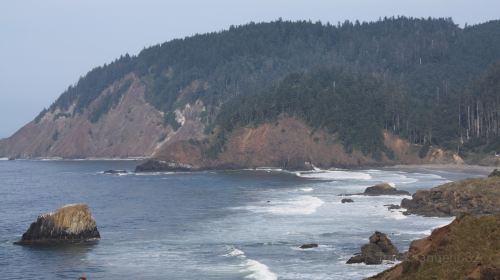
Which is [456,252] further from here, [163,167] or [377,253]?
[163,167]

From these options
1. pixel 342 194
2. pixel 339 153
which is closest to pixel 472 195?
pixel 342 194

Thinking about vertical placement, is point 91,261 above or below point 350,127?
below

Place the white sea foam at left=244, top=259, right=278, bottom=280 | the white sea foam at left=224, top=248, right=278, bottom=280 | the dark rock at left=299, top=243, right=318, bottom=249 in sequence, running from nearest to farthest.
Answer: the white sea foam at left=244, top=259, right=278, bottom=280 → the white sea foam at left=224, top=248, right=278, bottom=280 → the dark rock at left=299, top=243, right=318, bottom=249

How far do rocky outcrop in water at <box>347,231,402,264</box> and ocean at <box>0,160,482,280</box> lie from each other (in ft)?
2.47

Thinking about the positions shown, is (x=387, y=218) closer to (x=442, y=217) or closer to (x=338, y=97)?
(x=442, y=217)

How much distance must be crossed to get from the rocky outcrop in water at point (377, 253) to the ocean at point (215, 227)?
2.47 ft

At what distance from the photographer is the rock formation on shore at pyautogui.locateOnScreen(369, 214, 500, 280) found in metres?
33.8

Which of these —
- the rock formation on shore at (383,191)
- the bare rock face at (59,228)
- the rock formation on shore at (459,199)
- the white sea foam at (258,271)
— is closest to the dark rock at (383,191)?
the rock formation on shore at (383,191)

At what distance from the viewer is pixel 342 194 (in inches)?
4058

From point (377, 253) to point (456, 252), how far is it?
697 inches

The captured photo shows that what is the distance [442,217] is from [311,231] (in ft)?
50.1

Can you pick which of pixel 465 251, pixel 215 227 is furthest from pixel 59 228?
pixel 465 251

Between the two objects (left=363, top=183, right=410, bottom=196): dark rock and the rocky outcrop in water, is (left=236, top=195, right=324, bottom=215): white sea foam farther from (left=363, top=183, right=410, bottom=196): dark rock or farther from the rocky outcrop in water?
the rocky outcrop in water

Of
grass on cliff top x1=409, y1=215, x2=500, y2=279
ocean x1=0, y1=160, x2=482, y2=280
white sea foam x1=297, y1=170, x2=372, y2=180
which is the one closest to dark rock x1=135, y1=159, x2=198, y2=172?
white sea foam x1=297, y1=170, x2=372, y2=180
